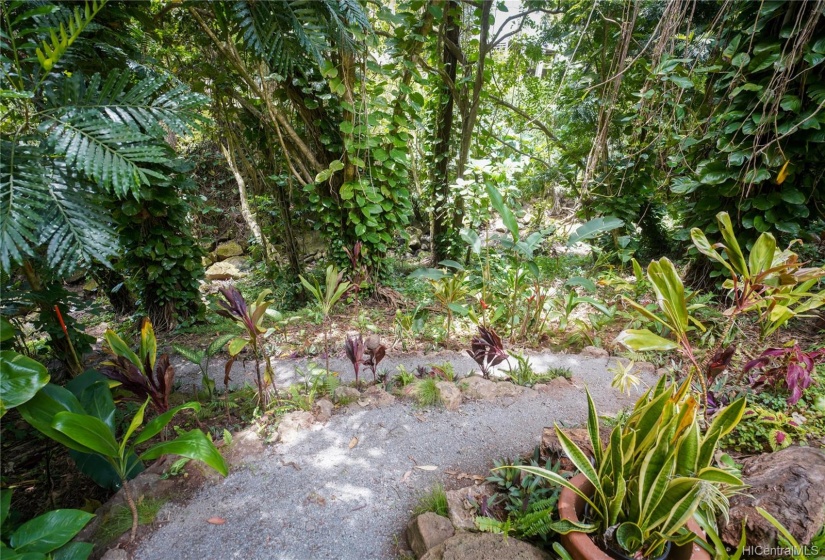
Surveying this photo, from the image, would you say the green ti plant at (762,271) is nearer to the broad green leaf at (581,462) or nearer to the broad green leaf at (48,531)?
the broad green leaf at (581,462)

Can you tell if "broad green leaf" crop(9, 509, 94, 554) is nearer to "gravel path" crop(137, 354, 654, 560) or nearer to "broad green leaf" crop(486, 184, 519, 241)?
"gravel path" crop(137, 354, 654, 560)

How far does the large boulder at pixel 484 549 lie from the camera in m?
1.11

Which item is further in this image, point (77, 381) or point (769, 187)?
point (769, 187)

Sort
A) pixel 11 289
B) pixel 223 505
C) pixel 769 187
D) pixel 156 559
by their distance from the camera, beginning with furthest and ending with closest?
pixel 769 187, pixel 11 289, pixel 223 505, pixel 156 559

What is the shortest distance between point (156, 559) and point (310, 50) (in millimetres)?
2651

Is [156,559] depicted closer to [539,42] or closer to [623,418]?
[623,418]

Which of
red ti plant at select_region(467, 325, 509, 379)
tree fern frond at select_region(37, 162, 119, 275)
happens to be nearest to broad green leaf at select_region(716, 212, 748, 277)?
red ti plant at select_region(467, 325, 509, 379)

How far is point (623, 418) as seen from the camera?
1696mm

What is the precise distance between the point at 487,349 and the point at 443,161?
3768mm

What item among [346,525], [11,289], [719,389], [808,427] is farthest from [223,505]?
[808,427]

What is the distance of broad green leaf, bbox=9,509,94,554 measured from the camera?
3.15ft

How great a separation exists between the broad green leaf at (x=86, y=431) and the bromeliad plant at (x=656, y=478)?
4.30 feet

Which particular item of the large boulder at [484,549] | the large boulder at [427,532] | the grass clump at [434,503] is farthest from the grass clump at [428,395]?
the large boulder at [484,549]

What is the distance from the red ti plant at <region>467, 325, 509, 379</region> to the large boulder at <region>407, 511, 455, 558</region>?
1165 mm
